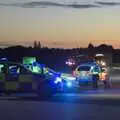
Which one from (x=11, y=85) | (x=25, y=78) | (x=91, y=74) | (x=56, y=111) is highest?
(x=91, y=74)

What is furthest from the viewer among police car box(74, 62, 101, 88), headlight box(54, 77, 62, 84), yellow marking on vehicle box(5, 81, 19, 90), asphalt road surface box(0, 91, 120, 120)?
police car box(74, 62, 101, 88)

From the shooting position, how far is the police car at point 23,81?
2288 centimetres

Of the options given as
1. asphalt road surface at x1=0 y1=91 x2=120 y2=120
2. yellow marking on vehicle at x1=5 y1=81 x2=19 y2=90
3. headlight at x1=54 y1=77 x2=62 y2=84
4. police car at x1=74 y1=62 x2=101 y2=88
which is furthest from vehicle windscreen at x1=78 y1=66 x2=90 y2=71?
asphalt road surface at x1=0 y1=91 x2=120 y2=120

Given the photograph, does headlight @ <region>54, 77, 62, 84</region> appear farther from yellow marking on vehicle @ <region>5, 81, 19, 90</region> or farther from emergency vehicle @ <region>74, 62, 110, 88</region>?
emergency vehicle @ <region>74, 62, 110, 88</region>

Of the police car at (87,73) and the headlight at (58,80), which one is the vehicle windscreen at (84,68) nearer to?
the police car at (87,73)

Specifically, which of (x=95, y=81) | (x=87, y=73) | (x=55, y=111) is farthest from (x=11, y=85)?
(x=87, y=73)

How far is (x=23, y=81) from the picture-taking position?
2292 cm

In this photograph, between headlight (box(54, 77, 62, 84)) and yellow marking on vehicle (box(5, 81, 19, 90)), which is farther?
headlight (box(54, 77, 62, 84))

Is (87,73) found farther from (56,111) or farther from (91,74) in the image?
(56,111)

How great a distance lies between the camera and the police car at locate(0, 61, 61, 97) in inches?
901

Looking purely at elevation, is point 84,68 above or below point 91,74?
above

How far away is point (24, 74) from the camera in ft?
75.7

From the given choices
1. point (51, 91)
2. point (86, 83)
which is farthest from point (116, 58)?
point (51, 91)

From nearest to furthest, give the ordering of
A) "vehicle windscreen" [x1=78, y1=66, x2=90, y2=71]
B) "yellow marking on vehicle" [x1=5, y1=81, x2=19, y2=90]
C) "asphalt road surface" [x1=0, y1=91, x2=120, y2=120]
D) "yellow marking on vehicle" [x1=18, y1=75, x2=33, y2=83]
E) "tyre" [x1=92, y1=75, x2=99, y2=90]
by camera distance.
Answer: "asphalt road surface" [x1=0, y1=91, x2=120, y2=120] → "yellow marking on vehicle" [x1=18, y1=75, x2=33, y2=83] → "yellow marking on vehicle" [x1=5, y1=81, x2=19, y2=90] → "tyre" [x1=92, y1=75, x2=99, y2=90] → "vehicle windscreen" [x1=78, y1=66, x2=90, y2=71]
